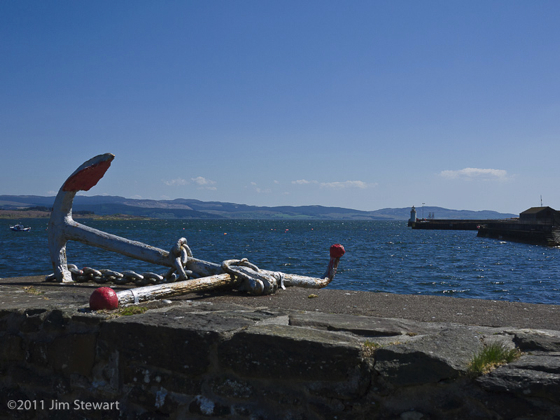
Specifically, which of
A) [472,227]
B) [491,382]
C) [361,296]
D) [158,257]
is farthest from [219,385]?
[472,227]

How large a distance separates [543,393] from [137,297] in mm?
2677

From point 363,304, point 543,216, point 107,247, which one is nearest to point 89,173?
point 107,247

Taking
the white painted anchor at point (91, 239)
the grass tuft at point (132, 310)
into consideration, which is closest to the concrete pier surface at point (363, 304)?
the grass tuft at point (132, 310)

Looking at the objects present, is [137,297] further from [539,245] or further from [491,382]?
[539,245]

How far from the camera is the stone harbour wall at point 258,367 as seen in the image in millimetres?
1979

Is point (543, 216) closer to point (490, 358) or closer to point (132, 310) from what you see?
point (490, 358)

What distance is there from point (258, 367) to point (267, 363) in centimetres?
6

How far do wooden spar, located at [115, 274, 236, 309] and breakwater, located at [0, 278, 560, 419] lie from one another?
0.25m

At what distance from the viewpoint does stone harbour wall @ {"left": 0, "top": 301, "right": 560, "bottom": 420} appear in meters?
1.98

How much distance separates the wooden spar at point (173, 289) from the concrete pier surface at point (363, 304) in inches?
3.0

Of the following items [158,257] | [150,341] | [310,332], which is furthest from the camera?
[158,257]

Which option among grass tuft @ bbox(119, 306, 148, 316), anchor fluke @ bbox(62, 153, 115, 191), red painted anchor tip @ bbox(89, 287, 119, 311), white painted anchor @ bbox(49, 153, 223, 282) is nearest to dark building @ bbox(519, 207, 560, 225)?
white painted anchor @ bbox(49, 153, 223, 282)

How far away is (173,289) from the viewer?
3836mm

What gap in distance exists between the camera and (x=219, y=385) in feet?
7.81
